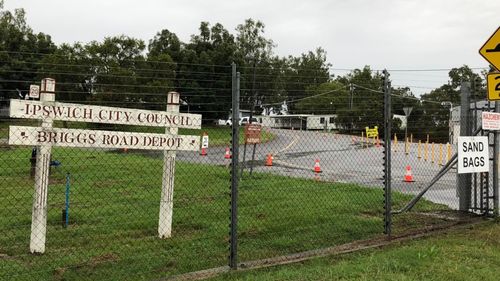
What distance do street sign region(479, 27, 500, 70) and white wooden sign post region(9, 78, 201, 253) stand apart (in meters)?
4.58

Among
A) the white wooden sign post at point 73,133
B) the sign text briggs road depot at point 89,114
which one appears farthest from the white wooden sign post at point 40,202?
the sign text briggs road depot at point 89,114

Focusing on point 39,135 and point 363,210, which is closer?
point 39,135

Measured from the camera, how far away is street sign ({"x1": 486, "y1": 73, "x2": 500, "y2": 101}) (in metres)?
7.82

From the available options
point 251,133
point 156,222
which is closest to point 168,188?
point 156,222

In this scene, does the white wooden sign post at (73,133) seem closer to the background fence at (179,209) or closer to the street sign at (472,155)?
the background fence at (179,209)

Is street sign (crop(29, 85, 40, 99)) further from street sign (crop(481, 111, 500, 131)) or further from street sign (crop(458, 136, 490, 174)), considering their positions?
street sign (crop(481, 111, 500, 131))

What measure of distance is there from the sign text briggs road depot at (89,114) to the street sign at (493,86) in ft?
16.0

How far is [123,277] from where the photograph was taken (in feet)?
17.2

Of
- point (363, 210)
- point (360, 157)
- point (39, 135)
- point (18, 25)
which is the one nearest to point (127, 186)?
point (363, 210)

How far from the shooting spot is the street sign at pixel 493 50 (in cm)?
776

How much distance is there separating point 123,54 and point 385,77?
34.0 meters

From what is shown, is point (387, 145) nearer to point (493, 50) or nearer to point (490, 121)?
point (490, 121)

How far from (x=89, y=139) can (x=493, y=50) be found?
6077mm

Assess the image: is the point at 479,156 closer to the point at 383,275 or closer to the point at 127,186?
the point at 383,275
